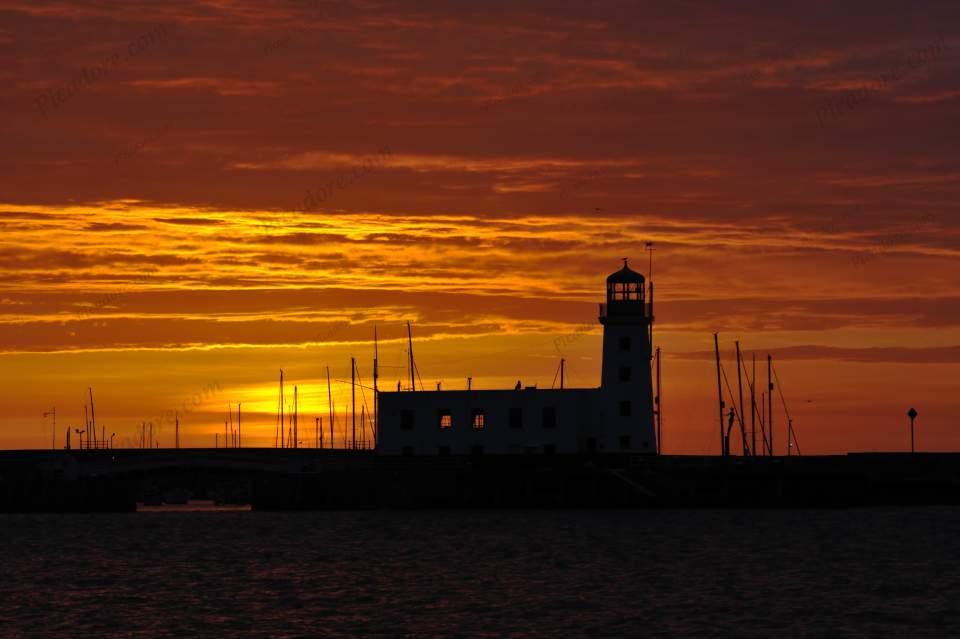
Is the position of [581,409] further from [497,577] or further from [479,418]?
[497,577]

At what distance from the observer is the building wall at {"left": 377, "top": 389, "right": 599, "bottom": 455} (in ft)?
362

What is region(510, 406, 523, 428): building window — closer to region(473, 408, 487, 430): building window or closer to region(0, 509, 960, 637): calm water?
region(473, 408, 487, 430): building window

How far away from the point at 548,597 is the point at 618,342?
48.3 m

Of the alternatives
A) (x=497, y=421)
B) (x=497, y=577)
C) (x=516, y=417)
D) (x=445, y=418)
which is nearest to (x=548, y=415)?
(x=516, y=417)

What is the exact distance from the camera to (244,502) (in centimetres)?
18862

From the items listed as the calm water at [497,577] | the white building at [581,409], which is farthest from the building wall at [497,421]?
the calm water at [497,577]

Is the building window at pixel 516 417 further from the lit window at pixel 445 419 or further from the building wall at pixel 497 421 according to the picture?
the lit window at pixel 445 419

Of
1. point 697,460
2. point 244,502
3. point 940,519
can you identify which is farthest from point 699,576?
point 244,502

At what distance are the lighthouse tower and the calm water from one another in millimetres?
5620

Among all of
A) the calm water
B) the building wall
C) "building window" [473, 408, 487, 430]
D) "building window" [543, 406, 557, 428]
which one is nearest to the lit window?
the building wall

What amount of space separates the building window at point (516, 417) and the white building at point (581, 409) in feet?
0.22

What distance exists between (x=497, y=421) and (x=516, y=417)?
4.23 feet

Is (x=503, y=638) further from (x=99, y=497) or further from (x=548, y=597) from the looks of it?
(x=99, y=497)

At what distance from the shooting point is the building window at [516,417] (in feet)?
363
